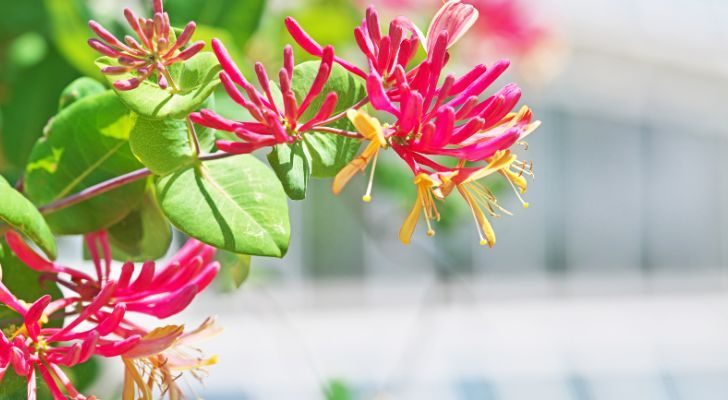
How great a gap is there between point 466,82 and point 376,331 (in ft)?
19.4

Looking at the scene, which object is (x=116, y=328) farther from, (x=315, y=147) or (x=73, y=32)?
(x=73, y=32)

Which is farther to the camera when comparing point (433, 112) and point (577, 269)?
point (577, 269)

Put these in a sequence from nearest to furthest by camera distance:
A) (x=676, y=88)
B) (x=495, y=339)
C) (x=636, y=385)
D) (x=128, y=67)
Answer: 1. (x=128, y=67)
2. (x=636, y=385)
3. (x=495, y=339)
4. (x=676, y=88)

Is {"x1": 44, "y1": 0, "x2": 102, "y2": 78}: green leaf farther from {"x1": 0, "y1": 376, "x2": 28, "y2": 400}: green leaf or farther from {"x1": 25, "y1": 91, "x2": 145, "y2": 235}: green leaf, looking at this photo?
{"x1": 0, "y1": 376, "x2": 28, "y2": 400}: green leaf

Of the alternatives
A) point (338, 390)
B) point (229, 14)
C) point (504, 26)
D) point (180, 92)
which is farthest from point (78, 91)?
point (504, 26)

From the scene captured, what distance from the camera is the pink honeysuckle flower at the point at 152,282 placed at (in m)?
0.41

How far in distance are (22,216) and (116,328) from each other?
0.06 meters

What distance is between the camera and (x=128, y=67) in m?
0.37

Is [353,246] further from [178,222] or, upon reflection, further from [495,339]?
[178,222]

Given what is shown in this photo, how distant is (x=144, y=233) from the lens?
531mm

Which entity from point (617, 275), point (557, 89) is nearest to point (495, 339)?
point (617, 275)

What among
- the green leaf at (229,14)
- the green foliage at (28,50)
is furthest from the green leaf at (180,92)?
the green foliage at (28,50)

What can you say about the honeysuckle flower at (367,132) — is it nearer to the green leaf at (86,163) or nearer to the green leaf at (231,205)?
the green leaf at (231,205)

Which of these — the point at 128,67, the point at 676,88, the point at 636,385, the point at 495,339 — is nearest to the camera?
the point at 128,67
